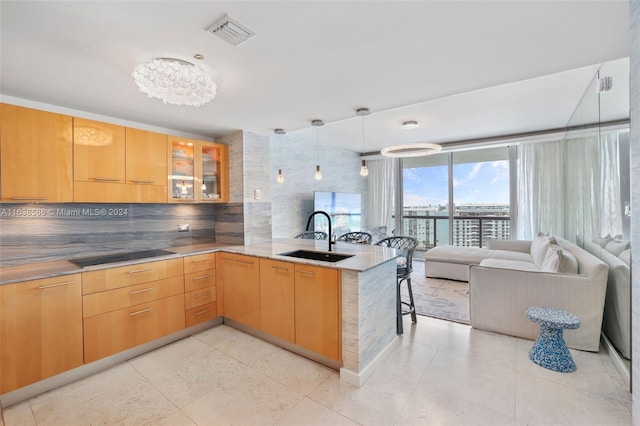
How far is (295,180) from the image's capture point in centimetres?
476

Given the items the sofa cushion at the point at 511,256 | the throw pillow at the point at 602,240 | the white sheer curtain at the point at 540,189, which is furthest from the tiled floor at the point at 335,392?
the white sheer curtain at the point at 540,189

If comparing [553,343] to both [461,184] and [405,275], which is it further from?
[461,184]

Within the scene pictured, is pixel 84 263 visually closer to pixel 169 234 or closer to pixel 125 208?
pixel 125 208

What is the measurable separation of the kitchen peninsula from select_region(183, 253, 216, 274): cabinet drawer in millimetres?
11

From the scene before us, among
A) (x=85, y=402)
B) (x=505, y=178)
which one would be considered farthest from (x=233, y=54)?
(x=505, y=178)

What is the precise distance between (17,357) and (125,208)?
1.50 metres

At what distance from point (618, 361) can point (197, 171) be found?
14.0 ft

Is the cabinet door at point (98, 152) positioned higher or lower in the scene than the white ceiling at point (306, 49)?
lower

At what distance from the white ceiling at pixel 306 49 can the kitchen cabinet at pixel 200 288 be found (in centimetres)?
153

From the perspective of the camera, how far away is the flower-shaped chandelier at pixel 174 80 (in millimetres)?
1624

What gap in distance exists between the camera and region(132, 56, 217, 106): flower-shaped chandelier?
1624 millimetres

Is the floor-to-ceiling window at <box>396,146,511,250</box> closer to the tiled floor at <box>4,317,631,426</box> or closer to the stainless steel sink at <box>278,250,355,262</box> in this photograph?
the tiled floor at <box>4,317,631,426</box>

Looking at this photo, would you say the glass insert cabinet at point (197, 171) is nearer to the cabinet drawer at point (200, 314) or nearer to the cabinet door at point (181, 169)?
the cabinet door at point (181, 169)

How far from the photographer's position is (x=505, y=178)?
18.5 feet
